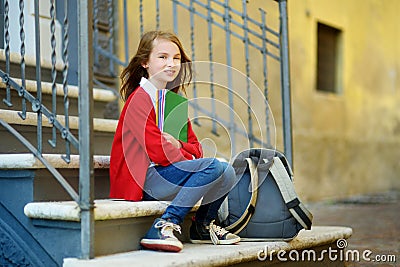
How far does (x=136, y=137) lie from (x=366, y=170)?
6.15 metres

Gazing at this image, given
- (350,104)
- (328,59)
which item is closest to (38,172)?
(328,59)

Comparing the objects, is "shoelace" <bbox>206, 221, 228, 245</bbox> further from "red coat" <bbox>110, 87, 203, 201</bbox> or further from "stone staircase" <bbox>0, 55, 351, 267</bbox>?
"red coat" <bbox>110, 87, 203, 201</bbox>

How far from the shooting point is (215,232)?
2.50 m

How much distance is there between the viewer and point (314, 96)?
23.2 feet

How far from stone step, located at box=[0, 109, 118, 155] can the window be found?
182 inches

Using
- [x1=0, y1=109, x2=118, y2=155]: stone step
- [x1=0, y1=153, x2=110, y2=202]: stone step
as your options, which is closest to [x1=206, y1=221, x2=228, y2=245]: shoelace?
[x1=0, y1=153, x2=110, y2=202]: stone step

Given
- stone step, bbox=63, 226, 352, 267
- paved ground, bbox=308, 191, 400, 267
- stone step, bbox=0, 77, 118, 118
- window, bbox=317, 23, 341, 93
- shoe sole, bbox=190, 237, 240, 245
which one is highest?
window, bbox=317, 23, 341, 93

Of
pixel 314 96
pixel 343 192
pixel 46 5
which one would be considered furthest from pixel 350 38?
pixel 46 5

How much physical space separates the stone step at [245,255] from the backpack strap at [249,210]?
8 cm

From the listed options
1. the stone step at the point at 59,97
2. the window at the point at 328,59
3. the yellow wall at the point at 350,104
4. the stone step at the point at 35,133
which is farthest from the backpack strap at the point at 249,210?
the window at the point at 328,59

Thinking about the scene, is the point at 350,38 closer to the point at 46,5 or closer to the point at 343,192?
the point at 343,192

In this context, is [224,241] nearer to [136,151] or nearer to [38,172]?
[136,151]

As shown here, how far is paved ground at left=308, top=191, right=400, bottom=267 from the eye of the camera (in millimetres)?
3428

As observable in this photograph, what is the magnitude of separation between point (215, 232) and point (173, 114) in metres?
0.49
